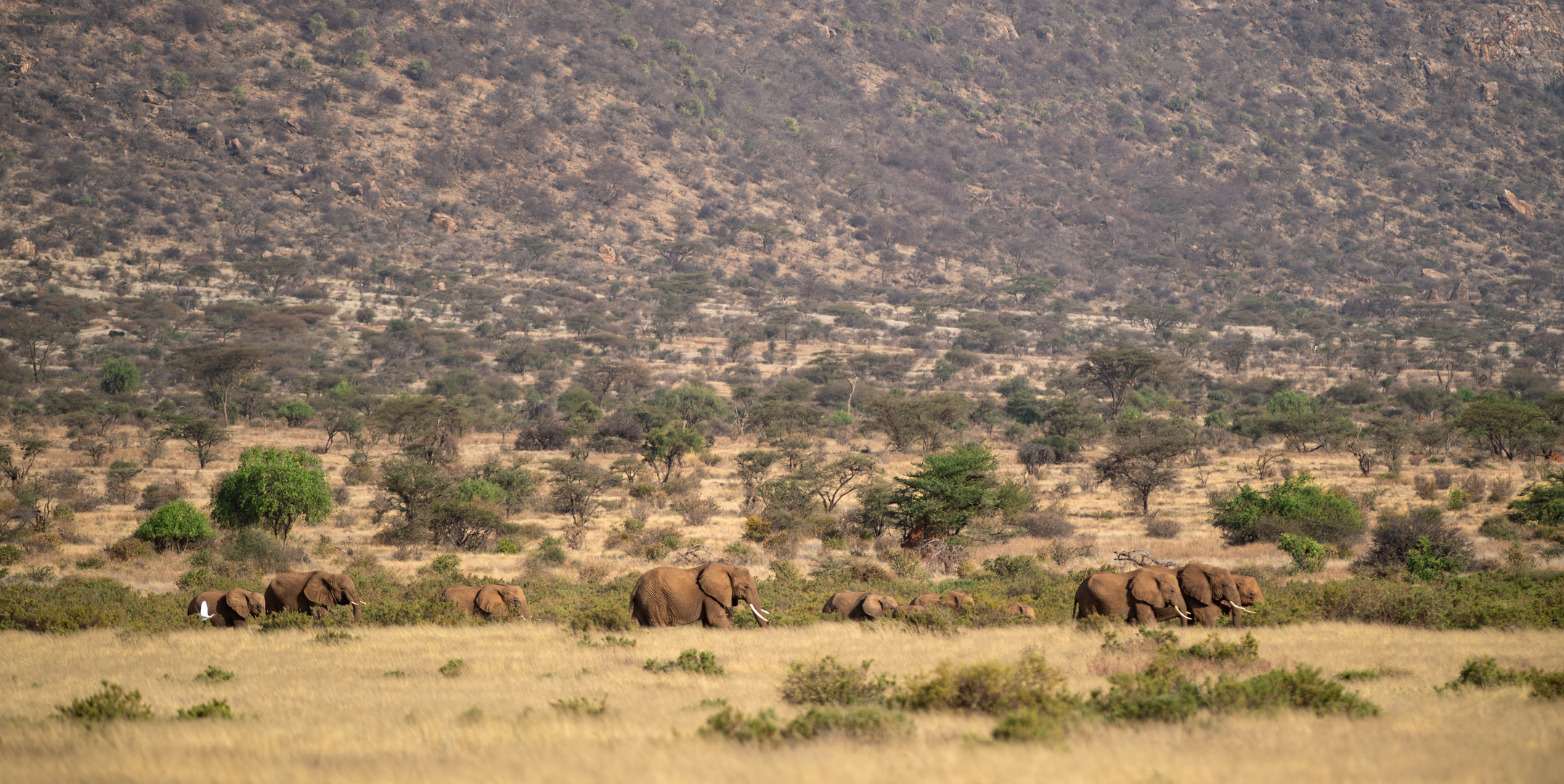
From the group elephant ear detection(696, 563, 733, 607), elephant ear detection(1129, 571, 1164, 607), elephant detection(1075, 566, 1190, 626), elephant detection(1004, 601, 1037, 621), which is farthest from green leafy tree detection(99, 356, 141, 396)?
elephant ear detection(1129, 571, 1164, 607)

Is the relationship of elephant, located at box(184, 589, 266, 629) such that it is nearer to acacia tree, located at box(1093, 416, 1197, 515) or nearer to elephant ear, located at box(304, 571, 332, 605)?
elephant ear, located at box(304, 571, 332, 605)

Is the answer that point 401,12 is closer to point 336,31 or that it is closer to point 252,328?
point 336,31

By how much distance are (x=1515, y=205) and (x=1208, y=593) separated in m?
163

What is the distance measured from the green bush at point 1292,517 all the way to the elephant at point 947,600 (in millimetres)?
12318

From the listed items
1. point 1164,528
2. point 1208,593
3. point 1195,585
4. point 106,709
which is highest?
point 106,709

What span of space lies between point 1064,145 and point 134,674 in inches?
6654

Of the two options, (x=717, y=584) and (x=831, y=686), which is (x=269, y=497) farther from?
(x=831, y=686)

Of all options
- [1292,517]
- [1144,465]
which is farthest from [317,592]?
[1144,465]

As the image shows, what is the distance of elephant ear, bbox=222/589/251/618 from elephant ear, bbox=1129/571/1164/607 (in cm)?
1479

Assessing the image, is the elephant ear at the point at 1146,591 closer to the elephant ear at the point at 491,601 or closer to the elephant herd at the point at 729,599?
the elephant herd at the point at 729,599

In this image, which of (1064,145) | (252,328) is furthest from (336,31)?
(1064,145)

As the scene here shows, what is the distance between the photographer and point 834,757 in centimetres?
707

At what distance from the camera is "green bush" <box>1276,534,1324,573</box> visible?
21.5 metres

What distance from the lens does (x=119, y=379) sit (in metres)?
58.9
